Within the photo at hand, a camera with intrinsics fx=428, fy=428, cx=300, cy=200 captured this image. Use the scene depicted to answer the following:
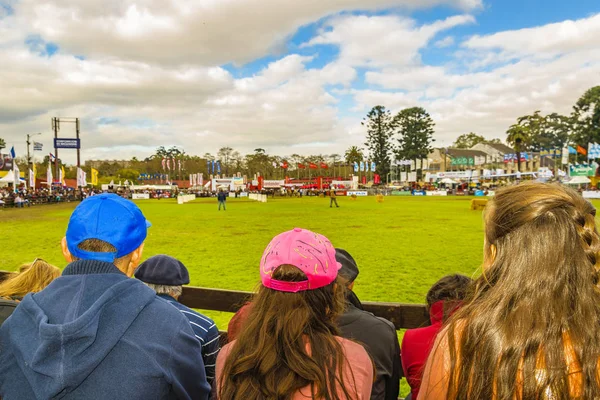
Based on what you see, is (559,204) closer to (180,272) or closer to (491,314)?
(491,314)

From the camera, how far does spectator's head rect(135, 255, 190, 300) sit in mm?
3227

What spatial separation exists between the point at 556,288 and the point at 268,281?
3.65ft

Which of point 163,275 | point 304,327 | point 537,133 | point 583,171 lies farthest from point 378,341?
point 537,133

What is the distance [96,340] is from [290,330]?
30.0 inches

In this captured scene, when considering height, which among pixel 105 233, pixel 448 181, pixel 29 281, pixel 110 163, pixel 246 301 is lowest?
pixel 246 301

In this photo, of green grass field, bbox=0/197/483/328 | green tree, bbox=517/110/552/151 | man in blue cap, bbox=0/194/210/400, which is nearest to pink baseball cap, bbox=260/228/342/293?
man in blue cap, bbox=0/194/210/400

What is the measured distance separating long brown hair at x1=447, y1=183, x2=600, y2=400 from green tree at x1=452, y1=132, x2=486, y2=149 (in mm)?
162509

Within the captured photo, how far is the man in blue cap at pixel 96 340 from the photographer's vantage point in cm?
165

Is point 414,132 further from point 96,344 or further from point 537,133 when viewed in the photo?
point 96,344

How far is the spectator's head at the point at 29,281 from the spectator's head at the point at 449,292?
3008 mm

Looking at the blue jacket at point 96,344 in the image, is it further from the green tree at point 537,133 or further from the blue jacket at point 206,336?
the green tree at point 537,133

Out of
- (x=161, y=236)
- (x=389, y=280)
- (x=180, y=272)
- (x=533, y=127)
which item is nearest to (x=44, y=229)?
(x=161, y=236)

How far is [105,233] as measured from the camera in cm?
202

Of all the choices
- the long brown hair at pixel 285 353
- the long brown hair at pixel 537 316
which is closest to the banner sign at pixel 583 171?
the long brown hair at pixel 537 316
